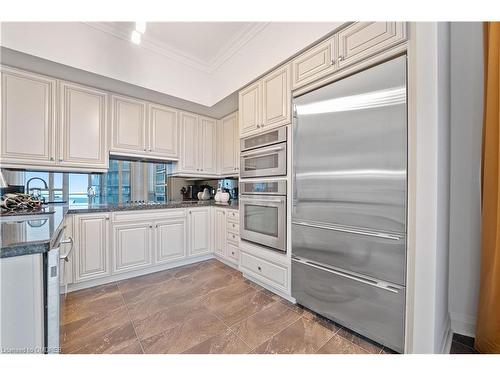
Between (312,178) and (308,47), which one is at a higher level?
(308,47)

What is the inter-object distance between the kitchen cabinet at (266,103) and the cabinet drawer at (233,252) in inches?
53.3

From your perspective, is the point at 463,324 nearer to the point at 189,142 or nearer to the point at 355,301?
the point at 355,301

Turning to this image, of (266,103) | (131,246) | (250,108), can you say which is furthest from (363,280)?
(131,246)

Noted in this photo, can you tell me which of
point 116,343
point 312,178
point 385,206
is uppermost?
point 312,178

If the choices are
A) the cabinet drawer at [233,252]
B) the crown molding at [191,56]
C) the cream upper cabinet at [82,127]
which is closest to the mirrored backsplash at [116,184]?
the cream upper cabinet at [82,127]

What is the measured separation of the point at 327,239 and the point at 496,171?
41.4 inches

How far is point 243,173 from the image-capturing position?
93.0 inches

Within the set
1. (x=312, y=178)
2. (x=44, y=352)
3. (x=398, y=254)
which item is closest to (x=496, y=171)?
(x=398, y=254)

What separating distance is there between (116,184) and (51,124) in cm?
95

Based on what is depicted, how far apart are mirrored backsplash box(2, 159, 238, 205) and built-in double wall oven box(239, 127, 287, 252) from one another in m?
1.05

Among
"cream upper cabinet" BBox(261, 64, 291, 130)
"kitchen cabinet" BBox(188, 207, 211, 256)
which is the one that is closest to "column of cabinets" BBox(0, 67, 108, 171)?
"kitchen cabinet" BBox(188, 207, 211, 256)

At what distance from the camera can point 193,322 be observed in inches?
63.9

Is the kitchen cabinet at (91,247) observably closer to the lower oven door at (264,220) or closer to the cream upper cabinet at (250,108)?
the lower oven door at (264,220)

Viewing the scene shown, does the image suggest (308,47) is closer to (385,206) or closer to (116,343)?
(385,206)
